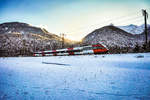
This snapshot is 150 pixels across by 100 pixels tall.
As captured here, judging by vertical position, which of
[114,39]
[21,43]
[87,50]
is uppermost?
[114,39]

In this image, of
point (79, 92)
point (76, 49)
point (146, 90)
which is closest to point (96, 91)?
point (79, 92)

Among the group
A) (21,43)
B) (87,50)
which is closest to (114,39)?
(87,50)

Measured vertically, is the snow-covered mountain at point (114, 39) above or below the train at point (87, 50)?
above

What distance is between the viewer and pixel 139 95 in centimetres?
154

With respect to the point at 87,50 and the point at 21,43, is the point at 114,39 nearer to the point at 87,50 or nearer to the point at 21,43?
the point at 87,50

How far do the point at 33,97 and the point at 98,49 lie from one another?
18541 mm

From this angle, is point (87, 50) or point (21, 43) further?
point (21, 43)

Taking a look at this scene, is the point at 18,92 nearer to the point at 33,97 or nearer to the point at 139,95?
the point at 33,97

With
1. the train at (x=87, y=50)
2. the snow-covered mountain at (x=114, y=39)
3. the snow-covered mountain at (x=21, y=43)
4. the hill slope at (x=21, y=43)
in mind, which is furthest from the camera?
the snow-covered mountain at (x=114, y=39)

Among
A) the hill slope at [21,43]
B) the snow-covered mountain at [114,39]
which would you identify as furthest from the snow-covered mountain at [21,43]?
the snow-covered mountain at [114,39]

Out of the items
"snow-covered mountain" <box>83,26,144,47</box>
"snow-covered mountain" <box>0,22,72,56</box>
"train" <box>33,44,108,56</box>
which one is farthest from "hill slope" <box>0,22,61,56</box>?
"snow-covered mountain" <box>83,26,144,47</box>

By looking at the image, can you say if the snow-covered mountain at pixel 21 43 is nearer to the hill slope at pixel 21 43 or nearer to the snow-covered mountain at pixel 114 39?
the hill slope at pixel 21 43

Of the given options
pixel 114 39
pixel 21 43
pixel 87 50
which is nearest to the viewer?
pixel 87 50

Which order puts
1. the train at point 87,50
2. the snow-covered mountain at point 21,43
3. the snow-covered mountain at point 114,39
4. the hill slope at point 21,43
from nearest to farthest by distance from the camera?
the train at point 87,50
the hill slope at point 21,43
the snow-covered mountain at point 21,43
the snow-covered mountain at point 114,39
